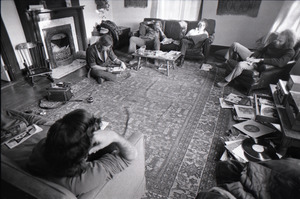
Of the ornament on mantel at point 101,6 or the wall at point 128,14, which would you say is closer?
the ornament on mantel at point 101,6

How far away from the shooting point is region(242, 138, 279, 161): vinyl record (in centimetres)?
169

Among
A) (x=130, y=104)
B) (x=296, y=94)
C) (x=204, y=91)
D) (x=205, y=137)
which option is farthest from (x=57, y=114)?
(x=296, y=94)

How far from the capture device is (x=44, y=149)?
29.1 inches

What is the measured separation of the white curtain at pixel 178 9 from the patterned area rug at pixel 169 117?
1.82m

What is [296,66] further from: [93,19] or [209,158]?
[93,19]

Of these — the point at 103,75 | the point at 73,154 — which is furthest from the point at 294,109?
the point at 103,75

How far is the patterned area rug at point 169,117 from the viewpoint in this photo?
1.73 m

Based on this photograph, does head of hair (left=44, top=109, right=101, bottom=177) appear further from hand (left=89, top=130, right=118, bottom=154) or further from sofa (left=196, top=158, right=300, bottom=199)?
sofa (left=196, top=158, right=300, bottom=199)

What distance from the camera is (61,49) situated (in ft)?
14.0

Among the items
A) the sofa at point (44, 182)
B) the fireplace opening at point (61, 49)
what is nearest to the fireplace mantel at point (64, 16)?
the fireplace opening at point (61, 49)

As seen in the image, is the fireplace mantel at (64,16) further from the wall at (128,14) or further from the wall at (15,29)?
the wall at (128,14)

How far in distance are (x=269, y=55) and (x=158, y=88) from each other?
1.89m

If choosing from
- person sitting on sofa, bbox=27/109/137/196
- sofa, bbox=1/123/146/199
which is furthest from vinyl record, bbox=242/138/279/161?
person sitting on sofa, bbox=27/109/137/196

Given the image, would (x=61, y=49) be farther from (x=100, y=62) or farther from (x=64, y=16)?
(x=100, y=62)
